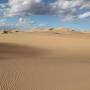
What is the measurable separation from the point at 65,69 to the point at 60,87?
3.44m

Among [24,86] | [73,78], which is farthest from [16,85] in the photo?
[73,78]

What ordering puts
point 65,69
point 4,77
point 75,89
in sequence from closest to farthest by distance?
point 75,89 → point 4,77 → point 65,69

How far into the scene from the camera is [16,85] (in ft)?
30.5

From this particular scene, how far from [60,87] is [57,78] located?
4.38 ft

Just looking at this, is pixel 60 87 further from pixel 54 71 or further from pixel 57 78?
pixel 54 71

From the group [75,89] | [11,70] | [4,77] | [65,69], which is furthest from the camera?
[65,69]

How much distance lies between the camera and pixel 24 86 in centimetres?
923

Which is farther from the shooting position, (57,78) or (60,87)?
(57,78)

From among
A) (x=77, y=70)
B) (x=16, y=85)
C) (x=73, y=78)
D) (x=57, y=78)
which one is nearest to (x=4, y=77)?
(x=16, y=85)

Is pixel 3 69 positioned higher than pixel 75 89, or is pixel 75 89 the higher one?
pixel 3 69

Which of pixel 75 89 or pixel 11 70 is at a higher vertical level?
pixel 11 70

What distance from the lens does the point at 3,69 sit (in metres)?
12.0

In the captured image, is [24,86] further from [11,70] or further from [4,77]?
[11,70]

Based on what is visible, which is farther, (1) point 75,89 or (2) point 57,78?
(2) point 57,78
